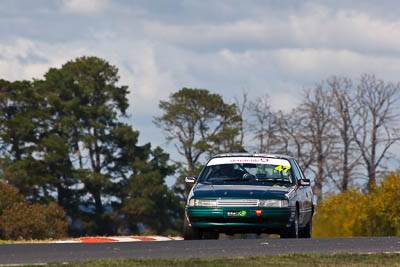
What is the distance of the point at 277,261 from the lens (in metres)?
11.1

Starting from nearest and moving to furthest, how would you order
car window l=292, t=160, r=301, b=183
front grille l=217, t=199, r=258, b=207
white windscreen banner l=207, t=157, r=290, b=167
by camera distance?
1. front grille l=217, t=199, r=258, b=207
2. white windscreen banner l=207, t=157, r=290, b=167
3. car window l=292, t=160, r=301, b=183

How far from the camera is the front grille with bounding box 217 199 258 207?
15766 millimetres

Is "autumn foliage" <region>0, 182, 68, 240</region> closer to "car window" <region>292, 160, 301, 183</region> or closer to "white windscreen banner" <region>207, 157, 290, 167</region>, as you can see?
"car window" <region>292, 160, 301, 183</region>

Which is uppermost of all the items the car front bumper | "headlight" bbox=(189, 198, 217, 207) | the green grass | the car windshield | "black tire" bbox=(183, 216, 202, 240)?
the car windshield

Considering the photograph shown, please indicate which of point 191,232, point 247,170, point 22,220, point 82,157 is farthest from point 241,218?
point 82,157

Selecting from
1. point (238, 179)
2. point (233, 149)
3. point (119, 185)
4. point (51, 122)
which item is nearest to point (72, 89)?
point (51, 122)

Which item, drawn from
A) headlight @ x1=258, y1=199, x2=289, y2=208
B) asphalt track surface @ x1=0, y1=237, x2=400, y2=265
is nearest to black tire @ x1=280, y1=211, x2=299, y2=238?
headlight @ x1=258, y1=199, x2=289, y2=208

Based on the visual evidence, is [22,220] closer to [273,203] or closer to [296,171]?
[296,171]

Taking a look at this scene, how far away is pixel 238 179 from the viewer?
1684 centimetres

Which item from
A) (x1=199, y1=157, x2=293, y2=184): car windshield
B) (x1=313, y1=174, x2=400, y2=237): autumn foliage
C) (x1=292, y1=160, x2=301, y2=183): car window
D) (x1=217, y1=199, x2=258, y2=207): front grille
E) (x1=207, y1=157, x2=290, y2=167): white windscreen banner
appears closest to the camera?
(x1=217, y1=199, x2=258, y2=207): front grille

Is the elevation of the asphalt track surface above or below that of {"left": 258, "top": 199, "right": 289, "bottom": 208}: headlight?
below

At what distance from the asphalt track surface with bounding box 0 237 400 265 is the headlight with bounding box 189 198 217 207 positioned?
60.4 inches

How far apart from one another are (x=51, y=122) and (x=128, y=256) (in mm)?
56361

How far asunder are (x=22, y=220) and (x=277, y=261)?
37.4 metres
